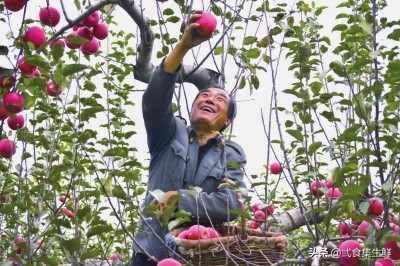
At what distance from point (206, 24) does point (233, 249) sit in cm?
71

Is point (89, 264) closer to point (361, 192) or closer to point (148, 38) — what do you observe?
point (148, 38)

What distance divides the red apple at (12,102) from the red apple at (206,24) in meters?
0.60

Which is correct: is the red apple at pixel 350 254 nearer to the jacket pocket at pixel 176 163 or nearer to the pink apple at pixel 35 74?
the jacket pocket at pixel 176 163

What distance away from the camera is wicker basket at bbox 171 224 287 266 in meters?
1.90

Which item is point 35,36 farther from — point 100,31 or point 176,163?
point 176,163

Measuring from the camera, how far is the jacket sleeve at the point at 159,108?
234 centimetres

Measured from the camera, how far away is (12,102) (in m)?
2.02

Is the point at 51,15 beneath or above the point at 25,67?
above

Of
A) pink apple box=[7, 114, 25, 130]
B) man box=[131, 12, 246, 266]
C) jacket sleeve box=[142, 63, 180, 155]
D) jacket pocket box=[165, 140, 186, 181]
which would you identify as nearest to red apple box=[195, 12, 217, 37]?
man box=[131, 12, 246, 266]

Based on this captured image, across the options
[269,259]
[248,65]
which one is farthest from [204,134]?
[269,259]

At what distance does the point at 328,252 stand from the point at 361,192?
232 mm

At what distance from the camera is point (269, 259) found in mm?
2057

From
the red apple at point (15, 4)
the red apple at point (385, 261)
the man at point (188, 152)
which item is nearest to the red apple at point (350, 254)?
the red apple at point (385, 261)

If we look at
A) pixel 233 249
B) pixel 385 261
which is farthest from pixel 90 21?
pixel 385 261
